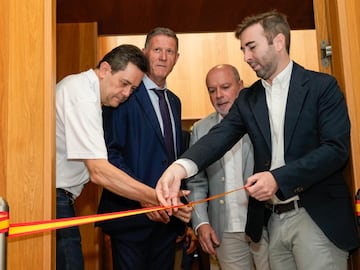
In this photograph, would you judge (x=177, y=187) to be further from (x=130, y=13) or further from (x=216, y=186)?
(x=130, y=13)

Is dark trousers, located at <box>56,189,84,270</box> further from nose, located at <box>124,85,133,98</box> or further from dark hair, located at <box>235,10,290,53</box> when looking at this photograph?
dark hair, located at <box>235,10,290,53</box>

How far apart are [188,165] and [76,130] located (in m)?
0.54

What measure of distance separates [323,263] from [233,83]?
1.57m

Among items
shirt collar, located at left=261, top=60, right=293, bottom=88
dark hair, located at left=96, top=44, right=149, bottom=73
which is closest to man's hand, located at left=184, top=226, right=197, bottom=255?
dark hair, located at left=96, top=44, right=149, bottom=73

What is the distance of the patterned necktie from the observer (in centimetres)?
279

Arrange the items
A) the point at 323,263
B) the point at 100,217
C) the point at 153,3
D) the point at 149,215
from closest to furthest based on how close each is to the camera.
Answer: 1. the point at 100,217
2. the point at 323,263
3. the point at 149,215
4. the point at 153,3

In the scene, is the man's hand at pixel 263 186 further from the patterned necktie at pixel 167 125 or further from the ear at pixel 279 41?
the patterned necktie at pixel 167 125

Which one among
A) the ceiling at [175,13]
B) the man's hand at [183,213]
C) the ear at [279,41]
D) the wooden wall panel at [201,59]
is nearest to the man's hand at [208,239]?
the man's hand at [183,213]

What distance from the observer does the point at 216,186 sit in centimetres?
296

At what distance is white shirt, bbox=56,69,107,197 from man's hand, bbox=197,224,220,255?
2.70ft

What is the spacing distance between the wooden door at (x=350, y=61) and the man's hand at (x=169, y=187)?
747mm

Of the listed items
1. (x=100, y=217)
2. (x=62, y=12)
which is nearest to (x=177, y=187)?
(x=100, y=217)

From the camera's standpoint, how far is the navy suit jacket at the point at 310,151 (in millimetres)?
1855

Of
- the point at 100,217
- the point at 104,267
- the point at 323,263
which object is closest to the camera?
the point at 100,217
